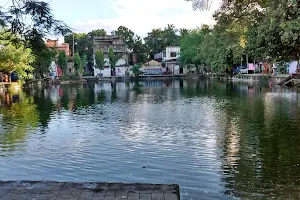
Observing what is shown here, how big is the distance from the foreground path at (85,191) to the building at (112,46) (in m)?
70.4

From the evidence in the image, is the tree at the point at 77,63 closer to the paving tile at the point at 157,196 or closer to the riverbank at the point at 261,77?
the riverbank at the point at 261,77

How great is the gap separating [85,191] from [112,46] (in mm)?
72237

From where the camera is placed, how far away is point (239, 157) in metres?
9.59

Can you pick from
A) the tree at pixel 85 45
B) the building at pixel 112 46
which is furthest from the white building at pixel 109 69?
the tree at pixel 85 45

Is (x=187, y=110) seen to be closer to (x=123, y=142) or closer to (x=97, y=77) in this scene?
(x=123, y=142)

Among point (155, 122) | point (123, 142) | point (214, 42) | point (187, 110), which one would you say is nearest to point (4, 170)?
Result: point (123, 142)

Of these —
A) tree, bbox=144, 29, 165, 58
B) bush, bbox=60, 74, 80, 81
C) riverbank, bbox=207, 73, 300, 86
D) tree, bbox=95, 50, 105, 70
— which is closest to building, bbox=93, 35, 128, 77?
tree, bbox=95, 50, 105, 70

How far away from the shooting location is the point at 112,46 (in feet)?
251

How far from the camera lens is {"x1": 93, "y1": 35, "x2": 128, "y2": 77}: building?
7594 centimetres

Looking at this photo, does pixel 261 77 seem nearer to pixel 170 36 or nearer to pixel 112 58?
pixel 112 58

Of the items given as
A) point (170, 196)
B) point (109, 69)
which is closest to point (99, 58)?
point (109, 69)

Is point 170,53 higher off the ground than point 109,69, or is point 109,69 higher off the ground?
point 170,53

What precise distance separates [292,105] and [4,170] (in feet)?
52.8

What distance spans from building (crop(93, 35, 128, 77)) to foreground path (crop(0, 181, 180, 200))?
2772 inches
